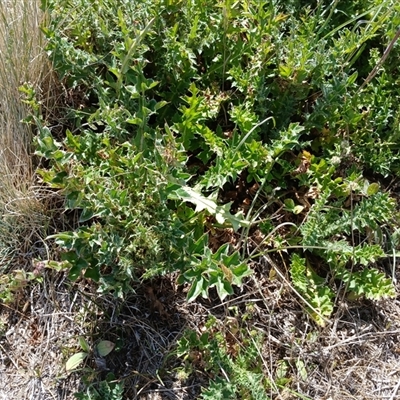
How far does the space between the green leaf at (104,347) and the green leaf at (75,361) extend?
51mm

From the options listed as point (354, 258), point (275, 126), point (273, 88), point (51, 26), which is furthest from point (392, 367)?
point (51, 26)

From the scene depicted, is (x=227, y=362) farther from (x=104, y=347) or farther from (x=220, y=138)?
(x=220, y=138)

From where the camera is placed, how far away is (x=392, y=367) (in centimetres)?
195

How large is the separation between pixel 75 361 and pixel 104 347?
0.35ft

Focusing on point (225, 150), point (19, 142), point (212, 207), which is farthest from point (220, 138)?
point (19, 142)

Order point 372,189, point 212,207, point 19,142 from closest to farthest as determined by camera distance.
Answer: point 212,207, point 372,189, point 19,142

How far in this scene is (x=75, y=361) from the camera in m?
1.85

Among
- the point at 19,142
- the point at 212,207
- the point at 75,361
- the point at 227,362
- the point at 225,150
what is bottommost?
the point at 75,361

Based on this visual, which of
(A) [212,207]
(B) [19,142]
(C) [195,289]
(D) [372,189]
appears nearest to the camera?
(C) [195,289]

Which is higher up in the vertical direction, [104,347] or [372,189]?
[372,189]

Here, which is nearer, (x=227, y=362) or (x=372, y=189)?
(x=227, y=362)

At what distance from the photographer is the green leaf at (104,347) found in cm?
185

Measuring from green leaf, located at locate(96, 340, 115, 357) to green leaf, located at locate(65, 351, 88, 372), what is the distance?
5 cm

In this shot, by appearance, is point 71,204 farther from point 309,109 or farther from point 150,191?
point 309,109
